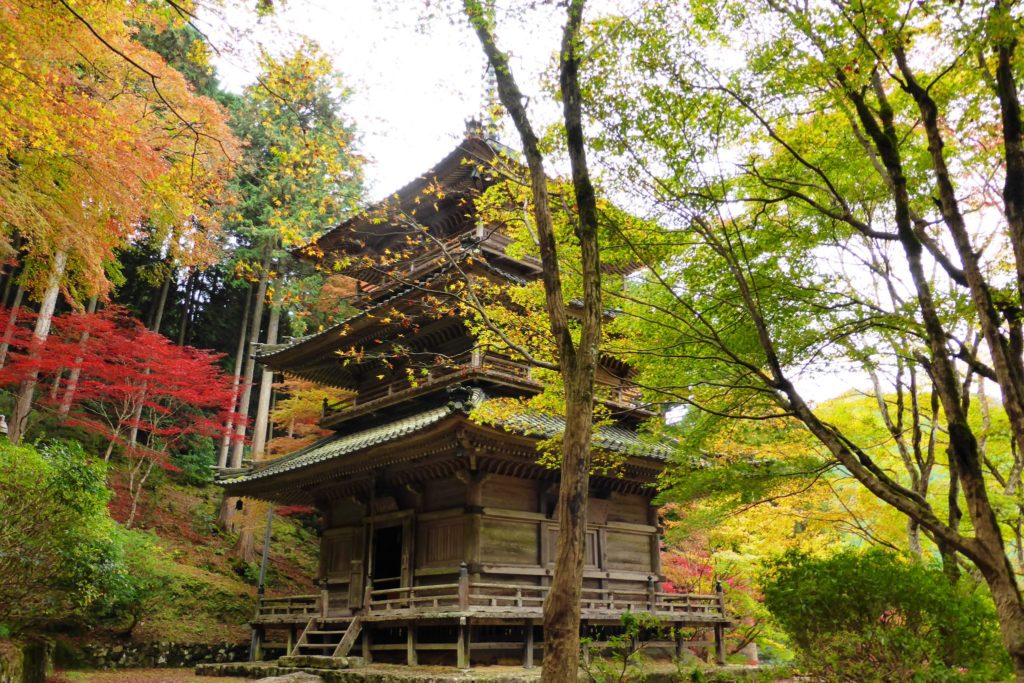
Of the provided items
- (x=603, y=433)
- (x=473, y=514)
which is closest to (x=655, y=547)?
(x=603, y=433)

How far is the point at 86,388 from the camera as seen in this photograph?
19.0 metres

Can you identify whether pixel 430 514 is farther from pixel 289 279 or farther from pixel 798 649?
pixel 289 279

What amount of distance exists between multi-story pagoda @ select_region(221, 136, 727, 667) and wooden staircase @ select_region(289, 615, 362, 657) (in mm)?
49

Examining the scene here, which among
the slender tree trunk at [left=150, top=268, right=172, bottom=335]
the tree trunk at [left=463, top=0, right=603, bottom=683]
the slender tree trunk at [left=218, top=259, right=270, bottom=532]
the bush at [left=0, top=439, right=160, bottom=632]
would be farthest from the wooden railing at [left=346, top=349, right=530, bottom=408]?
the slender tree trunk at [left=150, top=268, right=172, bottom=335]

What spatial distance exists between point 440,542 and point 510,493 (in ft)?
5.51

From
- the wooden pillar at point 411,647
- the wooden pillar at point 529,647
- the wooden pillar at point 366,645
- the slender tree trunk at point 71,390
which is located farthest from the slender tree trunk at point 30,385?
the wooden pillar at point 529,647

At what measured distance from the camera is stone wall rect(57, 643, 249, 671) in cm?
→ 1405

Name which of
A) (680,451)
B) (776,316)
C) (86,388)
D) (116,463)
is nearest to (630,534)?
(680,451)

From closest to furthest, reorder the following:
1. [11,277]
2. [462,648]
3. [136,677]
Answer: [462,648]
[136,677]
[11,277]

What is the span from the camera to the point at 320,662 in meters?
11.8

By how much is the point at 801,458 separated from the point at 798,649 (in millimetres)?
2124

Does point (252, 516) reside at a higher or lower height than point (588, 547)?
higher

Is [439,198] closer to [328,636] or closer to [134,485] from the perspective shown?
[328,636]

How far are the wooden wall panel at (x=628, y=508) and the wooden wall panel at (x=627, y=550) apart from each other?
312mm
